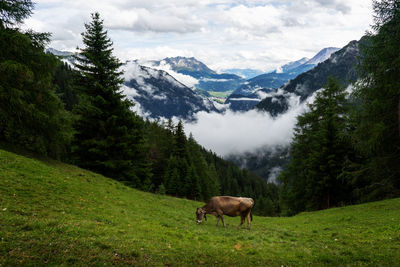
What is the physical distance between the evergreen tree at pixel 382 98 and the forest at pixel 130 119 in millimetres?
84

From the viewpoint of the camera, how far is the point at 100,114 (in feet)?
90.1

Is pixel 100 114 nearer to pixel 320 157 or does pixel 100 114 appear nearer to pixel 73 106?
pixel 73 106

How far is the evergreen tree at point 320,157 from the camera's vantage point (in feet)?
106

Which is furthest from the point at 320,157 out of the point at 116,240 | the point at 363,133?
the point at 116,240

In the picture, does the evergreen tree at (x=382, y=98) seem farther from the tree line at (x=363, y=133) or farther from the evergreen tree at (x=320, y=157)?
the evergreen tree at (x=320, y=157)

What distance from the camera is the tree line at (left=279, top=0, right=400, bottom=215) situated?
18.7 m

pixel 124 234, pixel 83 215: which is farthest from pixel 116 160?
pixel 124 234

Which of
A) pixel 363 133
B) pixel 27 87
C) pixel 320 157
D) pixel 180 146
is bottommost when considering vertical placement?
pixel 320 157

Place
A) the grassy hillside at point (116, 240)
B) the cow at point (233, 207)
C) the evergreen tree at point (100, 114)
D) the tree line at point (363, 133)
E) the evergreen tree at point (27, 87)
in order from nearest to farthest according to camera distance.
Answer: the grassy hillside at point (116, 240) < the cow at point (233, 207) < the evergreen tree at point (27, 87) < the tree line at point (363, 133) < the evergreen tree at point (100, 114)

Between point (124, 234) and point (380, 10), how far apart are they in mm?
23541

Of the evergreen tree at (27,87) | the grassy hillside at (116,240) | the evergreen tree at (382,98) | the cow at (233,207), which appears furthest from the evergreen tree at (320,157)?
the evergreen tree at (27,87)

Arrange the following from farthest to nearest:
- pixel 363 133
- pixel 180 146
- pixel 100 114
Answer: pixel 180 146 → pixel 100 114 → pixel 363 133

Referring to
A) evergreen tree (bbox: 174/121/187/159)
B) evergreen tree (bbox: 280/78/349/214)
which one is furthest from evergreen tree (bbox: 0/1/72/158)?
evergreen tree (bbox: 174/121/187/159)

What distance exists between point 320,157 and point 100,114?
29.3 meters
